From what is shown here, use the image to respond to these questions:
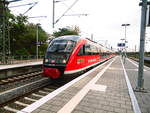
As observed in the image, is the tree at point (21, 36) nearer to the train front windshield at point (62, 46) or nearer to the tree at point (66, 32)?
the tree at point (66, 32)

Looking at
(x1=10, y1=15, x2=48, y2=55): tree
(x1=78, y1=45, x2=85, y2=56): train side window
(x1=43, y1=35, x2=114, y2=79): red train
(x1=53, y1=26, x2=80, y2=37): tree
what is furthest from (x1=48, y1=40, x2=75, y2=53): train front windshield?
(x1=53, y1=26, x2=80, y2=37): tree

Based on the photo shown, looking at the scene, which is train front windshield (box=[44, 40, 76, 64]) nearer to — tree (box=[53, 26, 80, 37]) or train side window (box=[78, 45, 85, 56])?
train side window (box=[78, 45, 85, 56])

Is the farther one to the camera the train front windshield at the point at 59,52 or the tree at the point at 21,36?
the tree at the point at 21,36

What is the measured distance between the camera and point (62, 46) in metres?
7.98

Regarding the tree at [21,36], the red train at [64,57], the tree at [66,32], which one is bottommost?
the red train at [64,57]

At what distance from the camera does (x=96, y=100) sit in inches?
166

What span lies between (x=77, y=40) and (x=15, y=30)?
99.4ft

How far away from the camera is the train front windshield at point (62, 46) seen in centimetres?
780

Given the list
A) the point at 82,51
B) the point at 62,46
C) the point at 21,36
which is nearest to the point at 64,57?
the point at 62,46

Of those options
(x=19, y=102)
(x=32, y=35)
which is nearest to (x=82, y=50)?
(x=19, y=102)

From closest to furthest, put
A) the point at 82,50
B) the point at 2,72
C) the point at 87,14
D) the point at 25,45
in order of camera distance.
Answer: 1. the point at 82,50
2. the point at 2,72
3. the point at 87,14
4. the point at 25,45

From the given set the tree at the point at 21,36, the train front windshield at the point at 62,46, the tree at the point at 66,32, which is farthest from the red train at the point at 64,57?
the tree at the point at 66,32

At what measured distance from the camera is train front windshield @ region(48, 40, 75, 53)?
780cm

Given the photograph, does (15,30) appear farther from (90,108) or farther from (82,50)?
(90,108)
